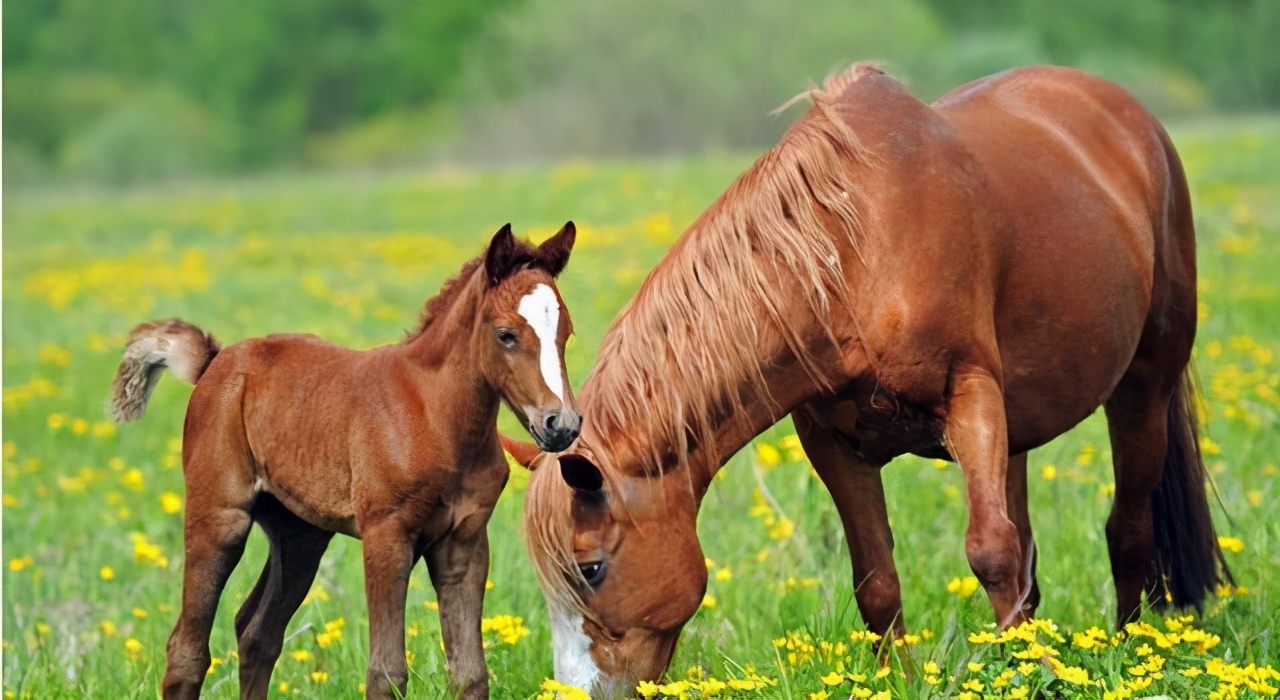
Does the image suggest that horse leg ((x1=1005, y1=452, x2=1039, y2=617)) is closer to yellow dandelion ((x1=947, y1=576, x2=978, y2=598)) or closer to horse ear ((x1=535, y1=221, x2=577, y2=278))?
yellow dandelion ((x1=947, y1=576, x2=978, y2=598))

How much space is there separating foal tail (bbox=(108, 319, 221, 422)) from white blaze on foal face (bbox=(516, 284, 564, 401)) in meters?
1.04

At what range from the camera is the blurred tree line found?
82.3 ft

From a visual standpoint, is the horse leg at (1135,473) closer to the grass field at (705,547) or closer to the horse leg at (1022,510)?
the grass field at (705,547)

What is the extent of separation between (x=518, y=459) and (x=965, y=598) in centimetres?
170

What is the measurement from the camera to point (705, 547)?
20.4ft

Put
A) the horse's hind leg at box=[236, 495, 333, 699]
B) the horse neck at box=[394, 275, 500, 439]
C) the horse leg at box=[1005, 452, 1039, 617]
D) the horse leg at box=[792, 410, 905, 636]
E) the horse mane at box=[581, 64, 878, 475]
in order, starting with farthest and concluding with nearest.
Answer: the horse leg at box=[1005, 452, 1039, 617] < the horse leg at box=[792, 410, 905, 636] < the horse's hind leg at box=[236, 495, 333, 699] < the horse mane at box=[581, 64, 878, 475] < the horse neck at box=[394, 275, 500, 439]

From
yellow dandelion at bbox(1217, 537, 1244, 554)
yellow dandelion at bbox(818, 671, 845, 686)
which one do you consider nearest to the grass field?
yellow dandelion at bbox(818, 671, 845, 686)

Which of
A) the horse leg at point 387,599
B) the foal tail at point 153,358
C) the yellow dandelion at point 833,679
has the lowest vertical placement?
the yellow dandelion at point 833,679

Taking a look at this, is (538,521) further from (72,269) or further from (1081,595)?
(72,269)

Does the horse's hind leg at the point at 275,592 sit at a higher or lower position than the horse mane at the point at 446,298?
lower

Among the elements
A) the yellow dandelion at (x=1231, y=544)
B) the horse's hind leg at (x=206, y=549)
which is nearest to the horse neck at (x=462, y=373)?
the horse's hind leg at (x=206, y=549)

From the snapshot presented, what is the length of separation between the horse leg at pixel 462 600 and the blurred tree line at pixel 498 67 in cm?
1542

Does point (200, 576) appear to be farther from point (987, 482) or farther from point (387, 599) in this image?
point (987, 482)

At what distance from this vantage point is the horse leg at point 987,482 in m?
3.85
